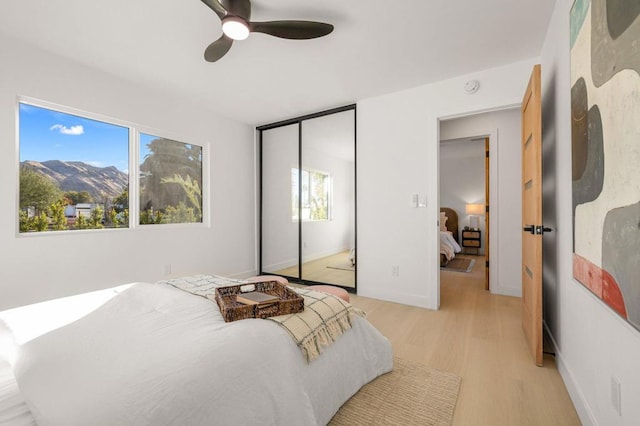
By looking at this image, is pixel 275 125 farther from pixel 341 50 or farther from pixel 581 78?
pixel 581 78

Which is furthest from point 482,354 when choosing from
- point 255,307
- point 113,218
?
point 113,218

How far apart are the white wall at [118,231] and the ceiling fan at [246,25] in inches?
66.2

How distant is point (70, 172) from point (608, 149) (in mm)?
3888

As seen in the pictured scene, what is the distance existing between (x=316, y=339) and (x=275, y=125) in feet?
12.2

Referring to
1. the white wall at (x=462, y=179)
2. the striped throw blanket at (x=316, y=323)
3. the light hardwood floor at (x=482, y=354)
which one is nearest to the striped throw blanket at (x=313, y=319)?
the striped throw blanket at (x=316, y=323)

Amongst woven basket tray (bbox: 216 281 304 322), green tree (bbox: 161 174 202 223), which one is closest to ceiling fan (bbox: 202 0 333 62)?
woven basket tray (bbox: 216 281 304 322)

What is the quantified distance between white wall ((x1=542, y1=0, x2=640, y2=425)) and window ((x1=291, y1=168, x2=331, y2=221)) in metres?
2.70

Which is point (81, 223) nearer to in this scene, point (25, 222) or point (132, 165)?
point (25, 222)

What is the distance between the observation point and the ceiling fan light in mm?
1733

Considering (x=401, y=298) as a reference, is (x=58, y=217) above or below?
above

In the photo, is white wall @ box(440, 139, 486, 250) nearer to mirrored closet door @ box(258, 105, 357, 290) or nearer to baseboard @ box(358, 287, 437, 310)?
mirrored closet door @ box(258, 105, 357, 290)

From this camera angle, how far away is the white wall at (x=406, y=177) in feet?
9.60

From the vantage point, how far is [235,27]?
1.78 meters

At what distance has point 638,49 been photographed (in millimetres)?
863
